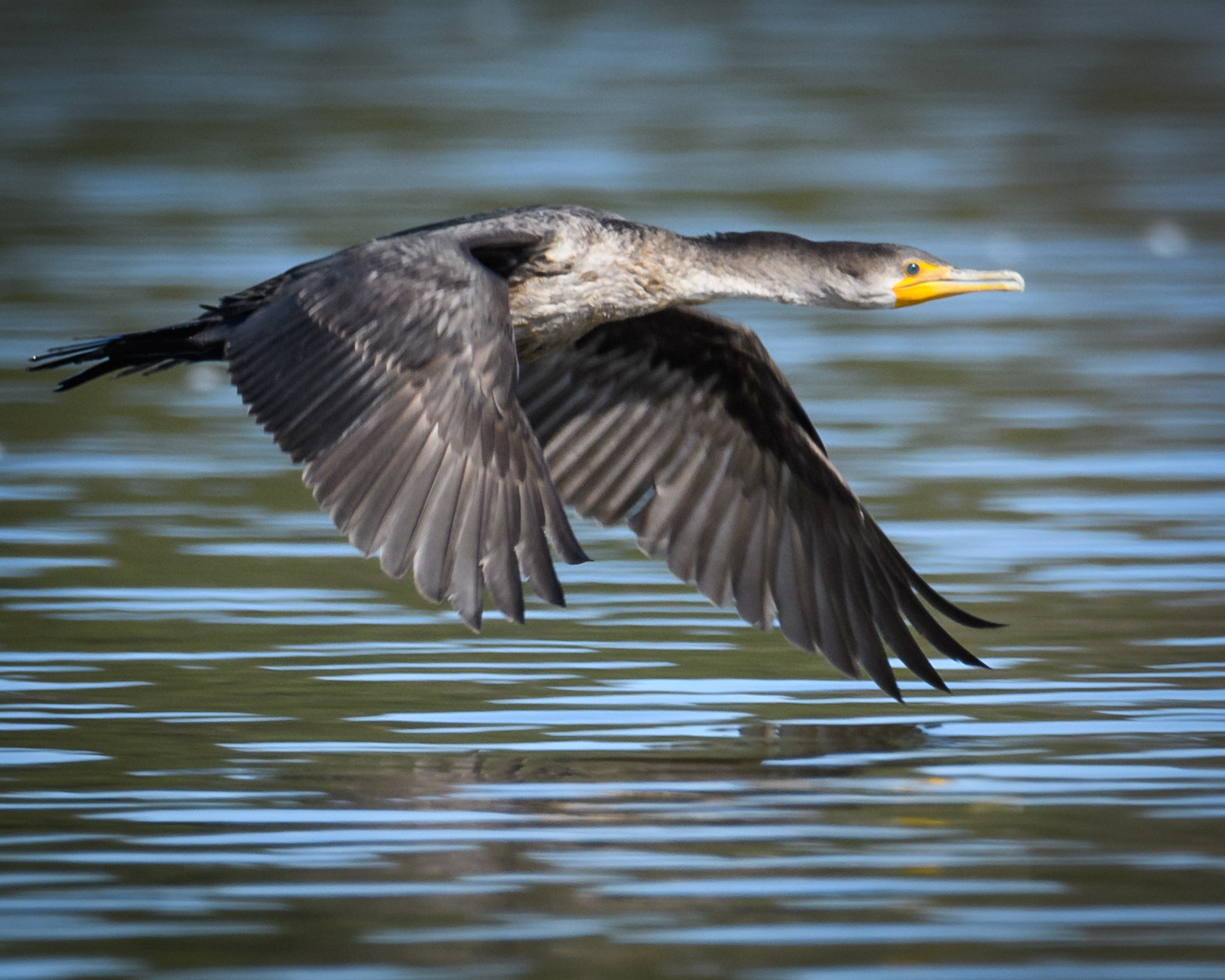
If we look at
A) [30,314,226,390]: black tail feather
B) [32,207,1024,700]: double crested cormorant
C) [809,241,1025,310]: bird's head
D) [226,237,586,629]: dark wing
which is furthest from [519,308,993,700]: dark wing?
[226,237,586,629]: dark wing

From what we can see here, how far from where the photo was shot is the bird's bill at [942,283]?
8961 millimetres

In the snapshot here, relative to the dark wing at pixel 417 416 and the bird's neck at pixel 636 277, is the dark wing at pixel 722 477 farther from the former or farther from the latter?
the dark wing at pixel 417 416

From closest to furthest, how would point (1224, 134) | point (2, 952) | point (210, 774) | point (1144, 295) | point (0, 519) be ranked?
point (2, 952) → point (210, 774) → point (0, 519) → point (1144, 295) → point (1224, 134)

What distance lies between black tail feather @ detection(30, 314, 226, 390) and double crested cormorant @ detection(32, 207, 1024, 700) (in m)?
0.01

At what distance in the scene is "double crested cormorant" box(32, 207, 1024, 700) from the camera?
7.22m

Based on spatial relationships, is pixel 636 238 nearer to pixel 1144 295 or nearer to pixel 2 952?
pixel 2 952

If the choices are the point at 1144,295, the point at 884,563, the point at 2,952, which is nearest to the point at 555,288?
the point at 884,563

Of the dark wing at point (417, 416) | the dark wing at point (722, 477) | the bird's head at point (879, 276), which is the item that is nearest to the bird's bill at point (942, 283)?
the bird's head at point (879, 276)

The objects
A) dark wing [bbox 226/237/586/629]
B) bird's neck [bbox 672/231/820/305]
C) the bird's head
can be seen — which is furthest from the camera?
the bird's head

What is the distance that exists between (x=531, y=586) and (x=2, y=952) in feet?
6.55

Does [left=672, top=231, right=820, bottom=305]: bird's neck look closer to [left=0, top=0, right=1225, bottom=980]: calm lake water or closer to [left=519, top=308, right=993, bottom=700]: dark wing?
[left=519, top=308, right=993, bottom=700]: dark wing

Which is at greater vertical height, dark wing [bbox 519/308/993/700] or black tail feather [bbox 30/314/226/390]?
black tail feather [bbox 30/314/226/390]

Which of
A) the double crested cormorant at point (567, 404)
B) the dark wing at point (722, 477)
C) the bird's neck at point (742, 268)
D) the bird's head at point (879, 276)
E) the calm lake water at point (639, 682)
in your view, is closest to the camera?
the calm lake water at point (639, 682)

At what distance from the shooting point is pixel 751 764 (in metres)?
7.12
